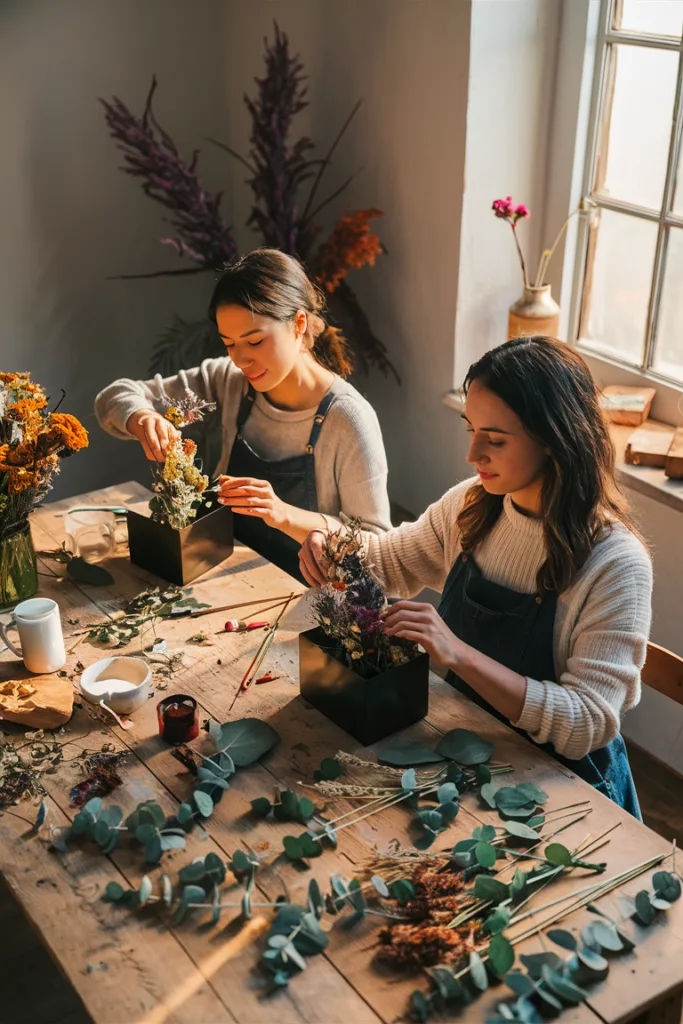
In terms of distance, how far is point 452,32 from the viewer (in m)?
2.89

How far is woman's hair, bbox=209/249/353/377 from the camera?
2.46 metres

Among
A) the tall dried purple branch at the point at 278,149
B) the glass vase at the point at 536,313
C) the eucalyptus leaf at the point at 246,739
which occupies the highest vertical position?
the tall dried purple branch at the point at 278,149

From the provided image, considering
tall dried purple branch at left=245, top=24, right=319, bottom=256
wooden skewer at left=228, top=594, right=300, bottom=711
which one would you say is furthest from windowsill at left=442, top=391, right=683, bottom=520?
tall dried purple branch at left=245, top=24, right=319, bottom=256

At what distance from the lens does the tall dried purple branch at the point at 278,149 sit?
3.18m

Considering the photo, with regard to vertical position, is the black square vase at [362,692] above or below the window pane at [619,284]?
below

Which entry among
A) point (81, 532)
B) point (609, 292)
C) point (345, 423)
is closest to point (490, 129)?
point (609, 292)

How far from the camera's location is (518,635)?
2.02 metres

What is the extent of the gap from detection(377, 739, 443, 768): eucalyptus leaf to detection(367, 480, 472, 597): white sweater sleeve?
536 millimetres

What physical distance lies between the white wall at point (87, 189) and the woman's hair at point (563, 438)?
221 centimetres

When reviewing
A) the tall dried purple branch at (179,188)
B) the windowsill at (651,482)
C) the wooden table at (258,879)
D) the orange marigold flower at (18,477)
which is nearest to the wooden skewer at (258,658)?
the wooden table at (258,879)

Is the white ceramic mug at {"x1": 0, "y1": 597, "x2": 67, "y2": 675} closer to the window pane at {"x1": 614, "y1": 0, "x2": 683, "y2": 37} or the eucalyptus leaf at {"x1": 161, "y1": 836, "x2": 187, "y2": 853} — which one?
the eucalyptus leaf at {"x1": 161, "y1": 836, "x2": 187, "y2": 853}

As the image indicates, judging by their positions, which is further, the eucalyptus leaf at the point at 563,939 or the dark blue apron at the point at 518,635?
the dark blue apron at the point at 518,635

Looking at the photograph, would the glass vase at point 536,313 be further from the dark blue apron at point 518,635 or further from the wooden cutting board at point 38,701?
the wooden cutting board at point 38,701

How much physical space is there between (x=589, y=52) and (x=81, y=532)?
6.32 ft
